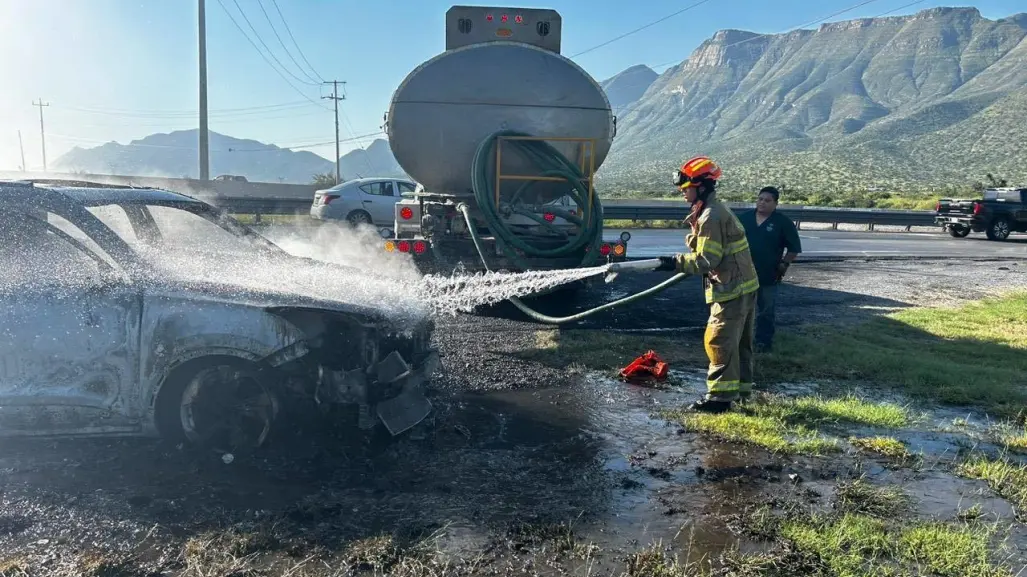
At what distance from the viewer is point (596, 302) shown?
32.1 ft

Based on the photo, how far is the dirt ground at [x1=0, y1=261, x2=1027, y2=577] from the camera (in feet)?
10.3

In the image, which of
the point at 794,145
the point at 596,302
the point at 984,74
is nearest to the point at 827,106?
the point at 984,74

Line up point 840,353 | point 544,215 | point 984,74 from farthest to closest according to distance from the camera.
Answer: point 984,74 → point 544,215 → point 840,353

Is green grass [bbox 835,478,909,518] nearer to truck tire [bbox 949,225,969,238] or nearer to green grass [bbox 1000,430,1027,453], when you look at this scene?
green grass [bbox 1000,430,1027,453]

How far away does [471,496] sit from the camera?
3.76m

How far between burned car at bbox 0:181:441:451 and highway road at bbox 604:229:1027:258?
10828mm

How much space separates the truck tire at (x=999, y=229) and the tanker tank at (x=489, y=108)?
2052 cm

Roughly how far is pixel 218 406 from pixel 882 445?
13.1 ft

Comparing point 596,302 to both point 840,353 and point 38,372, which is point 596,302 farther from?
point 38,372

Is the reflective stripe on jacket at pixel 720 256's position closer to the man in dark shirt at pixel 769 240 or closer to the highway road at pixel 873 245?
the man in dark shirt at pixel 769 240

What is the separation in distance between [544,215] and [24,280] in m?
5.16

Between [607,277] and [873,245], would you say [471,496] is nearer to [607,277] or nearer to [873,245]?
[607,277]

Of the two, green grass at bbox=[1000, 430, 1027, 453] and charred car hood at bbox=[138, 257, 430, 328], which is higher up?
charred car hood at bbox=[138, 257, 430, 328]

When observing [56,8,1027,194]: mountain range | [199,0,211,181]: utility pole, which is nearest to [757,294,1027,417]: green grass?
[56,8,1027,194]: mountain range
